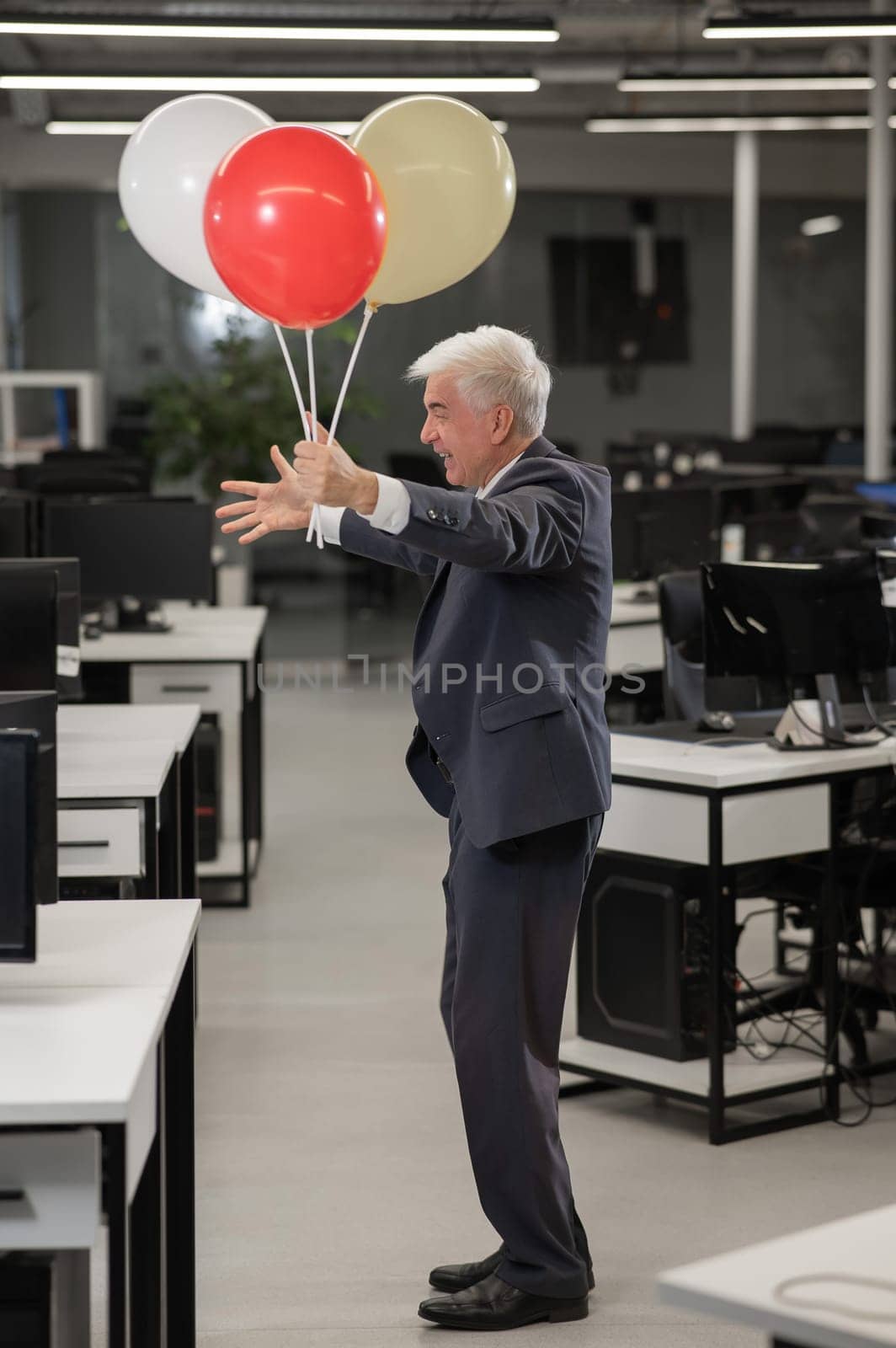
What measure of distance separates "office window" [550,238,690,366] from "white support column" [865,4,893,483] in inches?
120

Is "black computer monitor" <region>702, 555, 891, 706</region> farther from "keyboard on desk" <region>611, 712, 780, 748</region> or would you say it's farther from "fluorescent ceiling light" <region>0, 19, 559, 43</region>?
"fluorescent ceiling light" <region>0, 19, 559, 43</region>

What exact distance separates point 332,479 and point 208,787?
3477 millimetres

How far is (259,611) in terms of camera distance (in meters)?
6.61

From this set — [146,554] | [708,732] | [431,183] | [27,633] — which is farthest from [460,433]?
[146,554]

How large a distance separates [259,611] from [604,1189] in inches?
138

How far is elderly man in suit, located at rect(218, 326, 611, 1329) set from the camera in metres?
2.78

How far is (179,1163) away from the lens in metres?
2.62

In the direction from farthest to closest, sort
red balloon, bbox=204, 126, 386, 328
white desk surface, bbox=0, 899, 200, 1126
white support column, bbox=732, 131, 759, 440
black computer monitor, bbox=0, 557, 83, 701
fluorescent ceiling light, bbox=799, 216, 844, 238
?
fluorescent ceiling light, bbox=799, 216, 844, 238 < white support column, bbox=732, 131, 759, 440 < black computer monitor, bbox=0, 557, 83, 701 < red balloon, bbox=204, 126, 386, 328 < white desk surface, bbox=0, 899, 200, 1126

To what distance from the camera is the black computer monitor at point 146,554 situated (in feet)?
19.5

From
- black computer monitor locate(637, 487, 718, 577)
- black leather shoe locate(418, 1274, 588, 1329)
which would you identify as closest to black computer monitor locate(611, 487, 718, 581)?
black computer monitor locate(637, 487, 718, 577)

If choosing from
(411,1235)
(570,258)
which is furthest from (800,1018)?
(570,258)

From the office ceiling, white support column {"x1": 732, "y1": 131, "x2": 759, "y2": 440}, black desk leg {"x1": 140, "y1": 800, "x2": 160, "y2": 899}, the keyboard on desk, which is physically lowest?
black desk leg {"x1": 140, "y1": 800, "x2": 160, "y2": 899}

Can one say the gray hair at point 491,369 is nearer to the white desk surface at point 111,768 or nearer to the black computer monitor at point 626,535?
the white desk surface at point 111,768

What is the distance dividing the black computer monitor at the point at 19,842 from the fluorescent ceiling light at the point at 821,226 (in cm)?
1285
